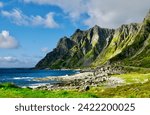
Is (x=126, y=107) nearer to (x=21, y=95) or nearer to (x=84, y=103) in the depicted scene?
(x=84, y=103)

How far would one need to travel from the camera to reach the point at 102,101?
42.3 ft

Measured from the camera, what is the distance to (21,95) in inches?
837

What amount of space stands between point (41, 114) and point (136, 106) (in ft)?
9.74

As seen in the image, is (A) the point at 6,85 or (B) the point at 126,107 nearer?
(B) the point at 126,107

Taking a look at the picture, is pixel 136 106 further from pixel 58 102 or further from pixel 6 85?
pixel 6 85

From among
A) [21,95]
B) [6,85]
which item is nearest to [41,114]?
[21,95]

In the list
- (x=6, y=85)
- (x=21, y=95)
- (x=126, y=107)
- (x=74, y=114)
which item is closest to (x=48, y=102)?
(x=74, y=114)

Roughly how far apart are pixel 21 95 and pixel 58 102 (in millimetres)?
8561

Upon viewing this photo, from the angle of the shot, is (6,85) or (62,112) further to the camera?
(6,85)

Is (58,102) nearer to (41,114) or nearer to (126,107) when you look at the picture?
(41,114)

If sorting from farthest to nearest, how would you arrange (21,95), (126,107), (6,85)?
(6,85), (21,95), (126,107)

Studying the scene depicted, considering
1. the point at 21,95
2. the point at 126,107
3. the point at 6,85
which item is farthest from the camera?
Answer: the point at 6,85

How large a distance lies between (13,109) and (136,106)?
3896mm

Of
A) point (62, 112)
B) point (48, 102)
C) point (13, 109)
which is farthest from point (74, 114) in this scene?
point (13, 109)
